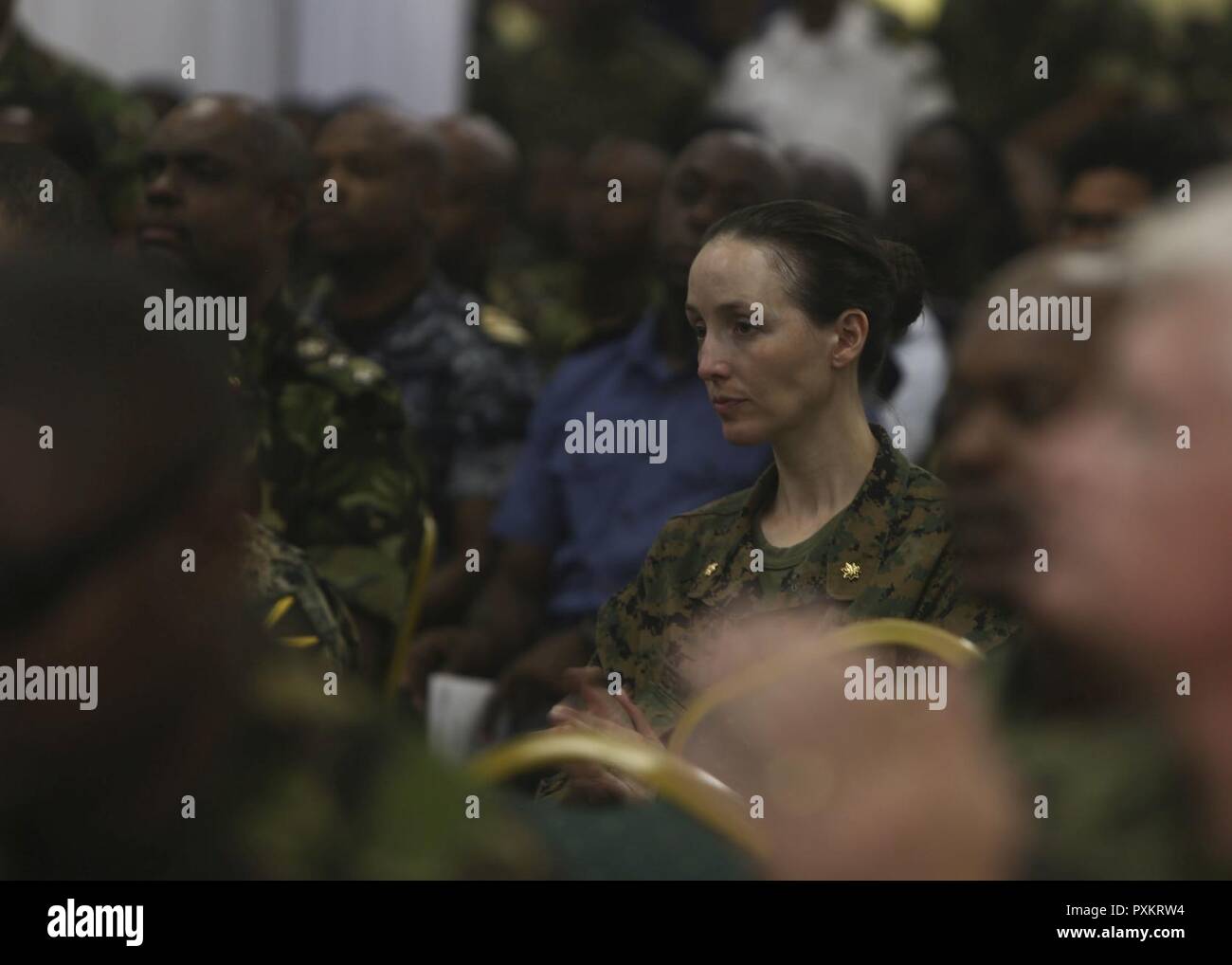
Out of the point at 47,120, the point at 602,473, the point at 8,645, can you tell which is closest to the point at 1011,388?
the point at 8,645

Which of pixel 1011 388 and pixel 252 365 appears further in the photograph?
pixel 252 365

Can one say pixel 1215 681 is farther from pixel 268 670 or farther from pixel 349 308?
pixel 349 308

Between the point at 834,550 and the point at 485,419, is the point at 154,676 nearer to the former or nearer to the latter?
the point at 834,550

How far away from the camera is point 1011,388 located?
1850mm

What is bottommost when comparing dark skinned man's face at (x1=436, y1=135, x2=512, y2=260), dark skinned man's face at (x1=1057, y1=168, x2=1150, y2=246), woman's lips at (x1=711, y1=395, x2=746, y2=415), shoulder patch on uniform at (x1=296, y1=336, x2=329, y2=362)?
woman's lips at (x1=711, y1=395, x2=746, y2=415)

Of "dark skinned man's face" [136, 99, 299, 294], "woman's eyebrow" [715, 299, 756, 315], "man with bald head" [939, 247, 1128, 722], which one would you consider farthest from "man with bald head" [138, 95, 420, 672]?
"man with bald head" [939, 247, 1128, 722]

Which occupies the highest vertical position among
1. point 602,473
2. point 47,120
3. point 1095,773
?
point 47,120

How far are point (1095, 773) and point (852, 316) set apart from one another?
1.20 m

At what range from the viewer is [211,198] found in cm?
314

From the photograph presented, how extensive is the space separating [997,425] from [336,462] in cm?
129

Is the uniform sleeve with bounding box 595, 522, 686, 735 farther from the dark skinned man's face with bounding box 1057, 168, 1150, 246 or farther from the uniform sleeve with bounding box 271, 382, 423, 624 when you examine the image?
the dark skinned man's face with bounding box 1057, 168, 1150, 246

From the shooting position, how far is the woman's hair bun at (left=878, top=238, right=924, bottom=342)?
2311mm

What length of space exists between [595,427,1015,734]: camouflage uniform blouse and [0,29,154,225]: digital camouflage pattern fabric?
1.82 metres

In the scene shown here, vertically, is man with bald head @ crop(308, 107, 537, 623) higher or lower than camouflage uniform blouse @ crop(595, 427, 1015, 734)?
higher
